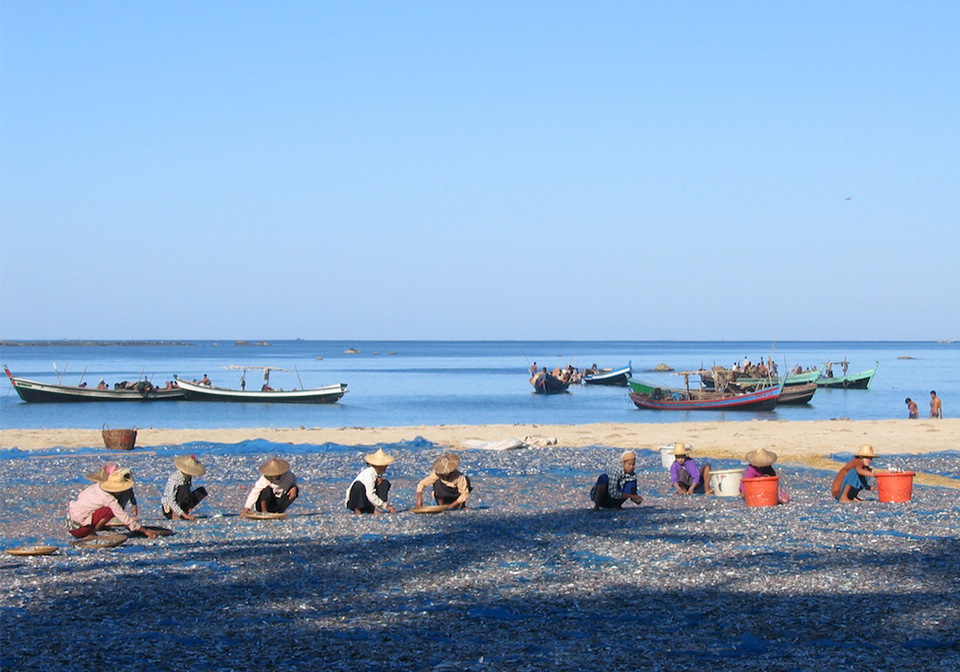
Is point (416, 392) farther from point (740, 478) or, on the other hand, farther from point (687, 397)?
point (740, 478)

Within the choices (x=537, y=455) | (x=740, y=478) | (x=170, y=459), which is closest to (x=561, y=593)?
(x=740, y=478)

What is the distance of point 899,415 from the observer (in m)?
61.5

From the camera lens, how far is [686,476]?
19.5 metres

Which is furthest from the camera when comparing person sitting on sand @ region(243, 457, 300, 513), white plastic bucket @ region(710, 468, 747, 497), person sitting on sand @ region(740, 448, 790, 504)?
white plastic bucket @ region(710, 468, 747, 497)

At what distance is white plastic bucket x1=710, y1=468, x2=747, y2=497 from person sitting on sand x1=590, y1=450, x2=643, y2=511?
2268 millimetres

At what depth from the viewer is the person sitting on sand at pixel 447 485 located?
16.3 meters

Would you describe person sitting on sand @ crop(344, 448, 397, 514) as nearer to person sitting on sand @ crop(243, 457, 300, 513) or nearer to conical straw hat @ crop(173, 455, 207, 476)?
person sitting on sand @ crop(243, 457, 300, 513)

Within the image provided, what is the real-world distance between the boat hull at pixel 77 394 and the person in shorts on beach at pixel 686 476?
5573 centimetres

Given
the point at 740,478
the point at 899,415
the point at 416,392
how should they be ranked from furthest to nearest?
the point at 416,392 → the point at 899,415 → the point at 740,478

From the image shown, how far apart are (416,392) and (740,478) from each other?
70381mm

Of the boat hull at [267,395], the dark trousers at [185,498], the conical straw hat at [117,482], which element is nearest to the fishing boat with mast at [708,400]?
the boat hull at [267,395]

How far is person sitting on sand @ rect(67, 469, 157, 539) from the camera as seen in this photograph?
13.5m

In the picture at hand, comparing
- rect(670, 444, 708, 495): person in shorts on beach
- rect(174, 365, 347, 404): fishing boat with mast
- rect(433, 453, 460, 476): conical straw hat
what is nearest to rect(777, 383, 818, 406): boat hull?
rect(174, 365, 347, 404): fishing boat with mast

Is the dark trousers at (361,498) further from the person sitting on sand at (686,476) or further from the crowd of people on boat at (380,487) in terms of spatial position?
the person sitting on sand at (686,476)
